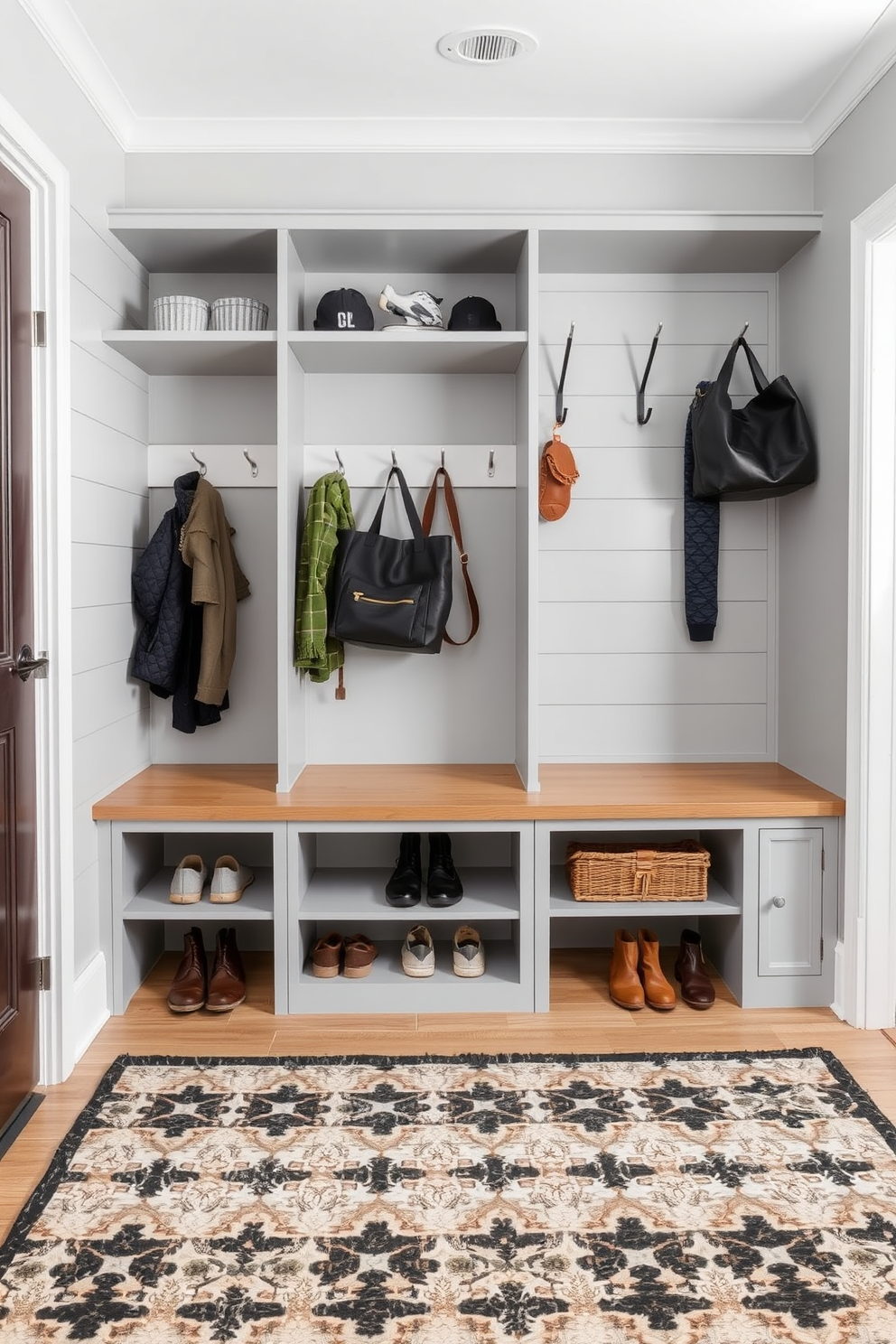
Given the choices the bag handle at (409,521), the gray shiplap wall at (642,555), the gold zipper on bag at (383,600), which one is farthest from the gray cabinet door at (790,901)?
the bag handle at (409,521)

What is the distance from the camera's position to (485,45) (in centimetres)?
255

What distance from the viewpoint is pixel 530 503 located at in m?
2.83

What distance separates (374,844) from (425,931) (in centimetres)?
Answer: 49

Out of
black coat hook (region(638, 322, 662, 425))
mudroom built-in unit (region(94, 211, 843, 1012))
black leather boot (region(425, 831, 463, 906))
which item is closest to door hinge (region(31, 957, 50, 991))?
mudroom built-in unit (region(94, 211, 843, 1012))

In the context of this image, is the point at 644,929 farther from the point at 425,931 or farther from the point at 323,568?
the point at 323,568

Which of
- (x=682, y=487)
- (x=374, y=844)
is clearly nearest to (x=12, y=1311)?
(x=374, y=844)

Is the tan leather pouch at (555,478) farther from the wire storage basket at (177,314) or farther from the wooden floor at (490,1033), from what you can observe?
the wooden floor at (490,1033)

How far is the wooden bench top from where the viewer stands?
→ 8.91 ft

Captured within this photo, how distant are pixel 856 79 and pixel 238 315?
5.87 feet

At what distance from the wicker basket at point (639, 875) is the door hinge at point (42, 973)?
1.39m

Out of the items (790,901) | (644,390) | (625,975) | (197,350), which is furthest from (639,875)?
(197,350)

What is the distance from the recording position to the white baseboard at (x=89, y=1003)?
2.52 metres

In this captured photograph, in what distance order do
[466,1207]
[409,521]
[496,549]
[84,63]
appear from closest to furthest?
[466,1207] → [84,63] → [409,521] → [496,549]

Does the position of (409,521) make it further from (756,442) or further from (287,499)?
(756,442)
